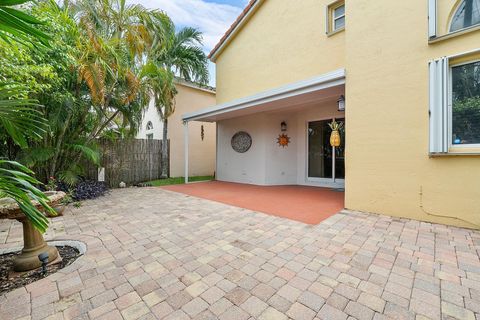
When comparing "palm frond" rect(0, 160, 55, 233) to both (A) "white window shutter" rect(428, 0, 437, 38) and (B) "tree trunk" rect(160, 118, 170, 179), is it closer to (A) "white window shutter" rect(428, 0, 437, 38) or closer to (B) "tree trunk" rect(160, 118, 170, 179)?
(A) "white window shutter" rect(428, 0, 437, 38)

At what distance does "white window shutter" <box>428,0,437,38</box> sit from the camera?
3.65 m

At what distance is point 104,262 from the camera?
258cm

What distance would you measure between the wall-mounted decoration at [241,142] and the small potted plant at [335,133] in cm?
309

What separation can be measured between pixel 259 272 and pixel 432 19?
4.86 meters

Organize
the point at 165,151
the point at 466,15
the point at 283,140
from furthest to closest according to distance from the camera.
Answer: the point at 165,151, the point at 283,140, the point at 466,15

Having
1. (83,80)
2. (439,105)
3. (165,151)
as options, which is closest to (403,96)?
(439,105)

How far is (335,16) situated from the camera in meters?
6.21

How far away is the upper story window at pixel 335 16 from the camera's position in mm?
6086

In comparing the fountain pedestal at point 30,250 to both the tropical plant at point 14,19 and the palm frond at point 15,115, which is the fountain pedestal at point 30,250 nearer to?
the palm frond at point 15,115

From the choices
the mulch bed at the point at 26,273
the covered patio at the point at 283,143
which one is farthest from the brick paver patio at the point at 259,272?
the covered patio at the point at 283,143

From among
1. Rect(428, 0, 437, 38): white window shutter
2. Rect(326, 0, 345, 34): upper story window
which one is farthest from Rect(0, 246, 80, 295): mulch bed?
Rect(326, 0, 345, 34): upper story window

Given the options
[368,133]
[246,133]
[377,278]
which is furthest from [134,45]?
[377,278]

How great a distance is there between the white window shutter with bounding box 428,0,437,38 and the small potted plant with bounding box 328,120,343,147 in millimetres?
3157

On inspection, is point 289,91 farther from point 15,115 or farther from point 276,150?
point 15,115
